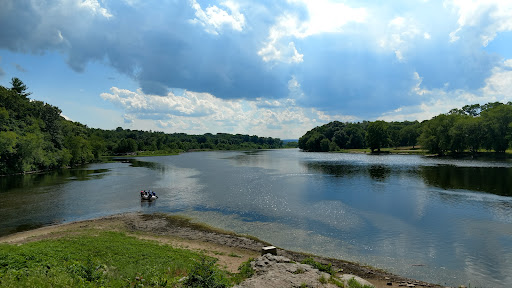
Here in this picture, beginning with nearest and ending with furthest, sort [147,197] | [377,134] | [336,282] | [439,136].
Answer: [336,282] → [147,197] → [439,136] → [377,134]

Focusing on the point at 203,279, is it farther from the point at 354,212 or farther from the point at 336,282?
the point at 354,212

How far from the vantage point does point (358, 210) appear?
32094 millimetres

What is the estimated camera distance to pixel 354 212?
3122 cm

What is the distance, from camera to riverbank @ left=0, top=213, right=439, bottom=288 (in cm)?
1667

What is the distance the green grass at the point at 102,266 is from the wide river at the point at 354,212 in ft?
31.9

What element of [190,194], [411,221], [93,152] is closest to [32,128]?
[93,152]

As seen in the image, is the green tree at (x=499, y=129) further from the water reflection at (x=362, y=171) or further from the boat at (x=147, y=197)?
the boat at (x=147, y=197)

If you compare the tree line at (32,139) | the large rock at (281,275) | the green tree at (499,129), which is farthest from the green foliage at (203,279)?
the green tree at (499,129)

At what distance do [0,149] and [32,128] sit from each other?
19674 mm

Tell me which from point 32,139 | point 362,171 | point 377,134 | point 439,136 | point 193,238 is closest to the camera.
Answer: point 193,238

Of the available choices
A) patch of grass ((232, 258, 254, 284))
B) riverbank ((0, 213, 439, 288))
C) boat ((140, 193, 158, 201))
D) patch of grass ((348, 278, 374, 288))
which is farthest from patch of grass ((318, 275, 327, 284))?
boat ((140, 193, 158, 201))

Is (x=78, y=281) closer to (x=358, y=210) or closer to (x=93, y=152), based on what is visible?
(x=358, y=210)

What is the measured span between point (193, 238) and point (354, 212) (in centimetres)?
1856

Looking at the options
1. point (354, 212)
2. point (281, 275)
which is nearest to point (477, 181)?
point (354, 212)
